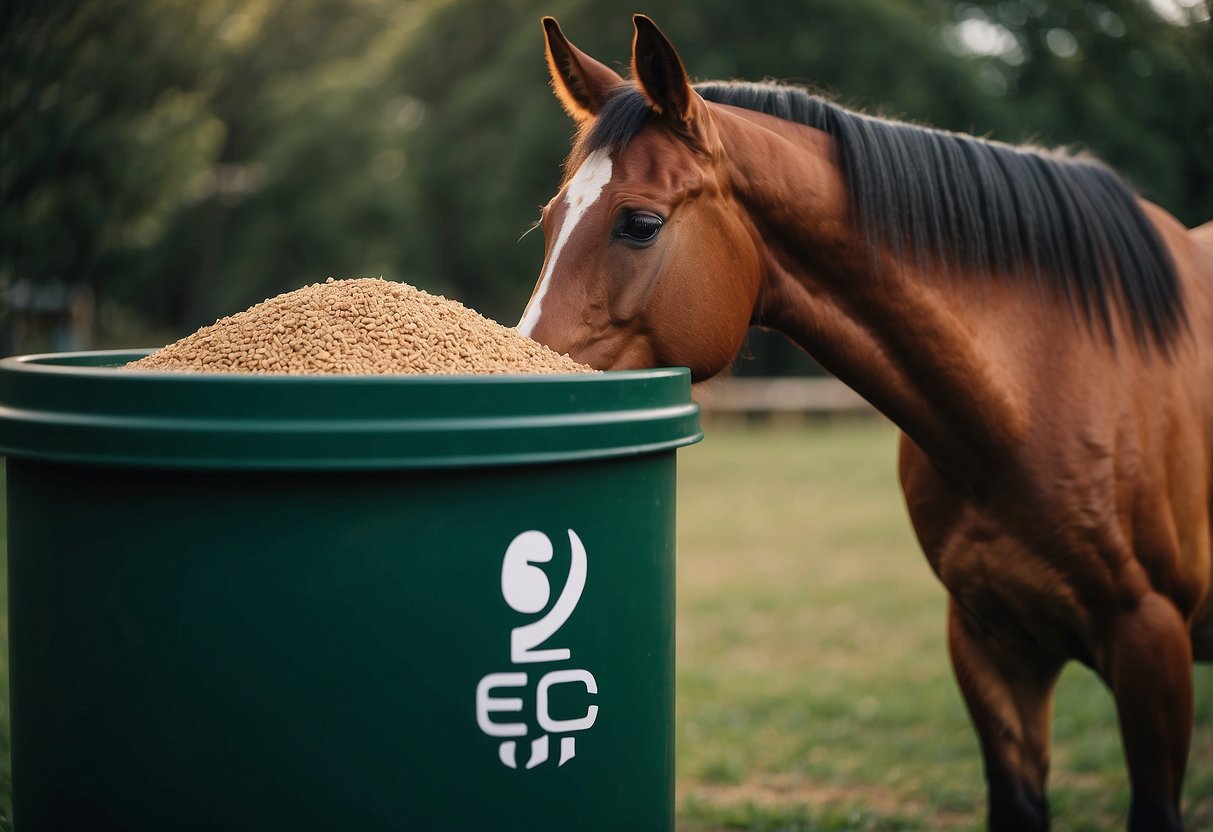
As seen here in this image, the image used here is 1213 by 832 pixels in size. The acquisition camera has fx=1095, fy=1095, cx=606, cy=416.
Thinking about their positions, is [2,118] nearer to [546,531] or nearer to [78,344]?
[546,531]

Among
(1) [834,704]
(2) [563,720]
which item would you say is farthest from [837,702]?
(2) [563,720]

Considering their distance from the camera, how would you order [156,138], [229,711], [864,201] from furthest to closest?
1. [156,138]
2. [864,201]
3. [229,711]

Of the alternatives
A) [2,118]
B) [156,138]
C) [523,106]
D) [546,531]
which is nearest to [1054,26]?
[523,106]

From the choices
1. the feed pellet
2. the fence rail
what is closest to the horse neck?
the feed pellet

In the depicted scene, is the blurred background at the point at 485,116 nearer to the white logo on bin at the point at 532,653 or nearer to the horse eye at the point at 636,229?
the horse eye at the point at 636,229

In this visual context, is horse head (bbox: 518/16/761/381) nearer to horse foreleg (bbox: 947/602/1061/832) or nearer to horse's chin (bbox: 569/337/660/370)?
horse's chin (bbox: 569/337/660/370)

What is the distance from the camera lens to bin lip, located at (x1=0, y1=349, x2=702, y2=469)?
1.28 meters

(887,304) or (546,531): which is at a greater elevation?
(887,304)

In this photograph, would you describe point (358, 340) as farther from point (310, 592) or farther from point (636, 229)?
point (636, 229)

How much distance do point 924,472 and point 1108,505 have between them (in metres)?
0.43

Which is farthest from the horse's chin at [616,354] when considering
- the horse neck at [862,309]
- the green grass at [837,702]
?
the green grass at [837,702]

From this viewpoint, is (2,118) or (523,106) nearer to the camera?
(2,118)

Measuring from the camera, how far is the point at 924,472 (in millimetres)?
2676

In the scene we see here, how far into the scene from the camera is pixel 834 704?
188 inches
